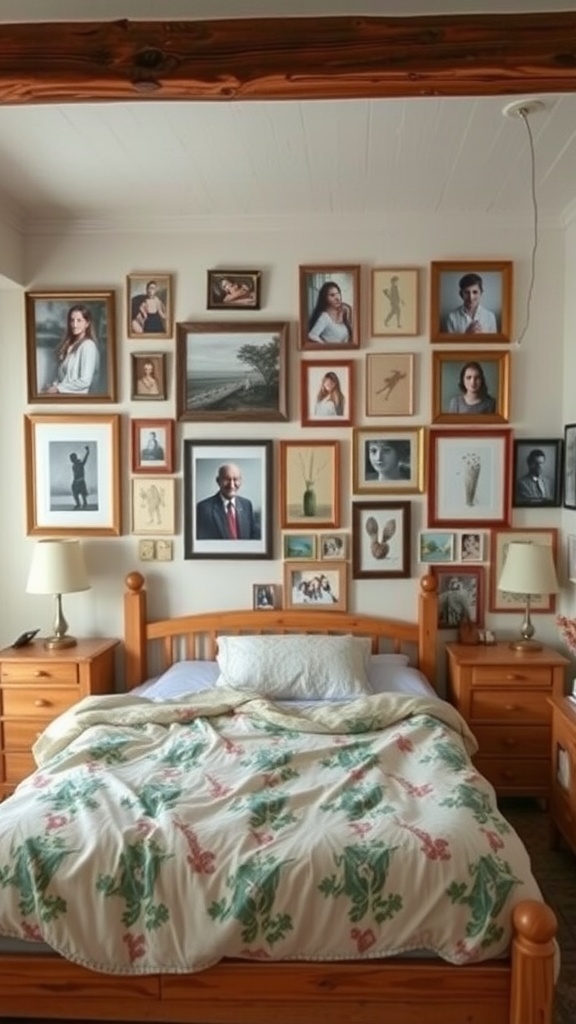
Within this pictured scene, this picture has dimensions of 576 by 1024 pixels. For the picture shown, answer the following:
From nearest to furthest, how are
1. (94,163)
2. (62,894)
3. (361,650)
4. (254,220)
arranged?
(62,894) → (94,163) → (361,650) → (254,220)

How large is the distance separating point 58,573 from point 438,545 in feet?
5.78

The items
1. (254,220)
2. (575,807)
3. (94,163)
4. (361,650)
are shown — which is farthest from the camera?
(254,220)

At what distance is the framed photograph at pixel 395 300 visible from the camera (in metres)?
3.33

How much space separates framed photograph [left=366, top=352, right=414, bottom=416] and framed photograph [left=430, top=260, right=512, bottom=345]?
0.62 ft

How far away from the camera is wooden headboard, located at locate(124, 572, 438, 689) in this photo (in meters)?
3.35

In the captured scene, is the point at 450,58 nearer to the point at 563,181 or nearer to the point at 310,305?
the point at 563,181

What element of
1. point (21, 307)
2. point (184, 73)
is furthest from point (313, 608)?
point (184, 73)

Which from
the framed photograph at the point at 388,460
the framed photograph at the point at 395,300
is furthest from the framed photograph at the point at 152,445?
the framed photograph at the point at 395,300

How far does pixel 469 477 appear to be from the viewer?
11.0ft

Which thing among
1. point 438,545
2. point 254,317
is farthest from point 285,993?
point 254,317

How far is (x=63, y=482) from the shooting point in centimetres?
346

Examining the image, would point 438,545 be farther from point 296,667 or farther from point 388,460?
point 296,667

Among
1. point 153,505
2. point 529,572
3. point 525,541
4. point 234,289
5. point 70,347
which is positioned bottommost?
point 529,572

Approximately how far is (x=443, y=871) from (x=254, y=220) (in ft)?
9.26
